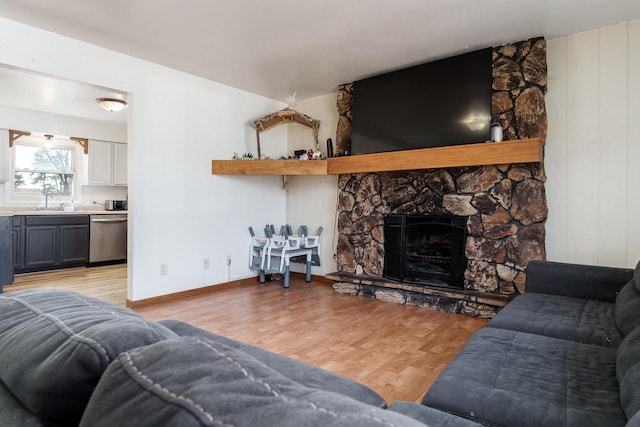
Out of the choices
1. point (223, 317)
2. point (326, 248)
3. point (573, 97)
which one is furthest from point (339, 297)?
point (573, 97)

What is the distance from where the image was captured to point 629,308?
169cm

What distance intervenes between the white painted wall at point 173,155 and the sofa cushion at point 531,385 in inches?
130

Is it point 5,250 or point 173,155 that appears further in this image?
point 173,155

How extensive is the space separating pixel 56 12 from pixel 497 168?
154 inches

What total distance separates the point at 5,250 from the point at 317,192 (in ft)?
11.5

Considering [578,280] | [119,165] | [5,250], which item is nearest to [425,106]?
[578,280]

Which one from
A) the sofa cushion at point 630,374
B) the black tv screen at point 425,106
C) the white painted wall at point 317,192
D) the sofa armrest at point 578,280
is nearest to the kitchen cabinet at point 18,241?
the white painted wall at point 317,192

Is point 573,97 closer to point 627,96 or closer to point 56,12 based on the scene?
point 627,96

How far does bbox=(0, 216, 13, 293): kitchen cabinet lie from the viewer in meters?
→ 3.58

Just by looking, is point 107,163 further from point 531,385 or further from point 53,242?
point 531,385

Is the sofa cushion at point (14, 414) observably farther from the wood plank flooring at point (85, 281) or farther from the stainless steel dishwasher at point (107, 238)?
the stainless steel dishwasher at point (107, 238)

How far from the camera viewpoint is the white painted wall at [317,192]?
484 centimetres

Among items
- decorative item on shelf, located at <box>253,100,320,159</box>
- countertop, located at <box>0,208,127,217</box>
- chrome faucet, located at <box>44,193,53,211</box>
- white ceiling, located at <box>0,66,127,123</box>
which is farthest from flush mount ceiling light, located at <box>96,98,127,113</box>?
chrome faucet, located at <box>44,193,53,211</box>

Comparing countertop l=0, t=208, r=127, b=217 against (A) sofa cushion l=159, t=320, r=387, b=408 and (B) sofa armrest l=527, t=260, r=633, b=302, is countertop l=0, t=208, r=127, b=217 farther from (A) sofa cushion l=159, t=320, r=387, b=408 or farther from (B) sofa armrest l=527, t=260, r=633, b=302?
(B) sofa armrest l=527, t=260, r=633, b=302
